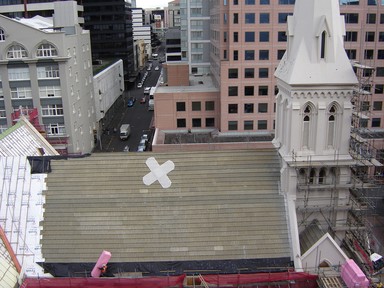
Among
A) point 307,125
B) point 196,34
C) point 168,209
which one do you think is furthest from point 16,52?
point 307,125

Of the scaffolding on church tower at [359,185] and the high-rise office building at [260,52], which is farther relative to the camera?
the high-rise office building at [260,52]

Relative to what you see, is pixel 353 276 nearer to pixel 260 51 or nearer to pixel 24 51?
pixel 260 51

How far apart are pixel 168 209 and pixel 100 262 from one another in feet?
18.7

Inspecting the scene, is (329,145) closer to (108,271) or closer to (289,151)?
(289,151)

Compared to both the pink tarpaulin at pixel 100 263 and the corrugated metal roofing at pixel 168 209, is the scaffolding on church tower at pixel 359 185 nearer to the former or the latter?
the corrugated metal roofing at pixel 168 209

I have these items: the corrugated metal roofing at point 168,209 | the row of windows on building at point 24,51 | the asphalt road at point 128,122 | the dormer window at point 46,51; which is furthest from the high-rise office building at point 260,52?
the corrugated metal roofing at point 168,209

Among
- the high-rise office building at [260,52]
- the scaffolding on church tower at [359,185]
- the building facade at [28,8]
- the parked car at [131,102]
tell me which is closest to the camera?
the scaffolding on church tower at [359,185]

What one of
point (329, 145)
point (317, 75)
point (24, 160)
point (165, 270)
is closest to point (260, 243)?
point (165, 270)

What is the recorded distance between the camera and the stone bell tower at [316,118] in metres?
27.9

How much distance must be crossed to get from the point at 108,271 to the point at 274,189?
12378mm

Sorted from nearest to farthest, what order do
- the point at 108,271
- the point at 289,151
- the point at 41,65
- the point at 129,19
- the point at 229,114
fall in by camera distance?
the point at 108,271 → the point at 289,151 → the point at 41,65 → the point at 229,114 → the point at 129,19

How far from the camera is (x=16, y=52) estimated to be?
66.8 meters

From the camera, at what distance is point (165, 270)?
27078 millimetres

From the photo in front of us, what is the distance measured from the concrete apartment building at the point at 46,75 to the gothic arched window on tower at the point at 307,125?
4650 cm
